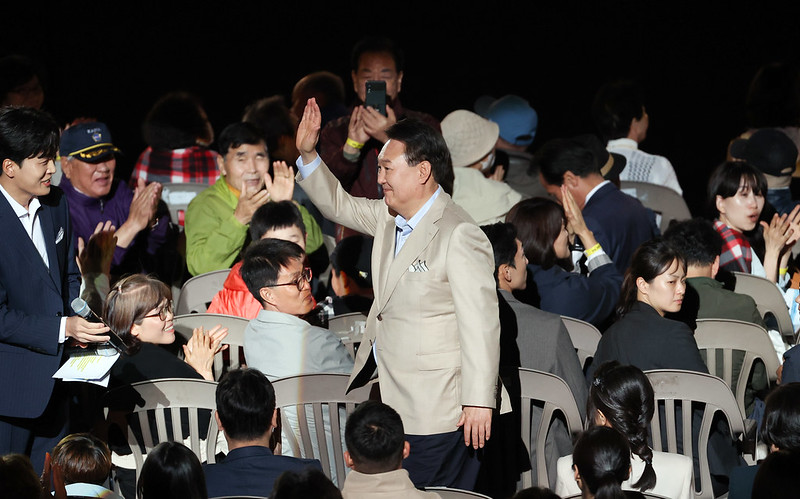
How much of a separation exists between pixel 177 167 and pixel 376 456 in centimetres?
329

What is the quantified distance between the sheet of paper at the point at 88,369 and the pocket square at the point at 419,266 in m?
0.96

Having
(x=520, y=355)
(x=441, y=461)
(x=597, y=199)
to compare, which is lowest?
(x=441, y=461)

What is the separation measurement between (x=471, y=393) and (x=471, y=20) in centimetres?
598

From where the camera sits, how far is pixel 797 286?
15.6 ft

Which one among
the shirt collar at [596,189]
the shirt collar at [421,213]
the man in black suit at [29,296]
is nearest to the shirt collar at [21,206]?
the man in black suit at [29,296]

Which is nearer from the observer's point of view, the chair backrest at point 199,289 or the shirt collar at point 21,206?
the shirt collar at point 21,206

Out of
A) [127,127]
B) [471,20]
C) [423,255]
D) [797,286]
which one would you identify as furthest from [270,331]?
[471,20]

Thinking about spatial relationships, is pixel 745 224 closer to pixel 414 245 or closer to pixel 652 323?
pixel 652 323

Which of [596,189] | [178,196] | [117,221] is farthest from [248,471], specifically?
[178,196]

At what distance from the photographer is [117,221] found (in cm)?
473

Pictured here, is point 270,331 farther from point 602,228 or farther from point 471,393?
point 602,228

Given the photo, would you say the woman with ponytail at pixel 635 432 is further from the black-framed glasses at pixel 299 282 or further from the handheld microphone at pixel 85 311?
the handheld microphone at pixel 85 311

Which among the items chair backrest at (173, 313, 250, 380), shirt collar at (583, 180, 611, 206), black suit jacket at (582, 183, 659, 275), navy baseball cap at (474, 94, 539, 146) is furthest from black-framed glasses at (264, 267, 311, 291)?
navy baseball cap at (474, 94, 539, 146)

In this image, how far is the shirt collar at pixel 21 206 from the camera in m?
3.06
